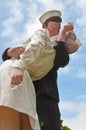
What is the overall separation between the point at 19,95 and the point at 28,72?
0.30m

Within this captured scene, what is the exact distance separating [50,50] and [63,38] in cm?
29

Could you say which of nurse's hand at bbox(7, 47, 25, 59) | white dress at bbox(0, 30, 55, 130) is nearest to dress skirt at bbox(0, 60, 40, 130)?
white dress at bbox(0, 30, 55, 130)

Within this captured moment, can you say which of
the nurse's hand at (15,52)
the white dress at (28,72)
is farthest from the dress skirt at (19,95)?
the nurse's hand at (15,52)

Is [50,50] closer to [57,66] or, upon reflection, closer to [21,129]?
[57,66]

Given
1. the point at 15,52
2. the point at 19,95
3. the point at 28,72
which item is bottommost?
the point at 19,95

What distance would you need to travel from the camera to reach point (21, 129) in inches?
173

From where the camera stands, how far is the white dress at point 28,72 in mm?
4227

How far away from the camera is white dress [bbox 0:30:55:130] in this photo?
4.23 metres

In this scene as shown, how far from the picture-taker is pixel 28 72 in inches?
176

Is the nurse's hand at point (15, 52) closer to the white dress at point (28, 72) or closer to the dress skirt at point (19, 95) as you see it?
the white dress at point (28, 72)

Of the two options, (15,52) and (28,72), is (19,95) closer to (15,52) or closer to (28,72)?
(28,72)

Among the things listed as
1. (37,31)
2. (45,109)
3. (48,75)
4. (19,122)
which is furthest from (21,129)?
(37,31)

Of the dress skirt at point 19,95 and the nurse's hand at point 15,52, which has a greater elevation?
the nurse's hand at point 15,52

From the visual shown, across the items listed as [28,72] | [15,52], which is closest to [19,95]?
→ [28,72]
